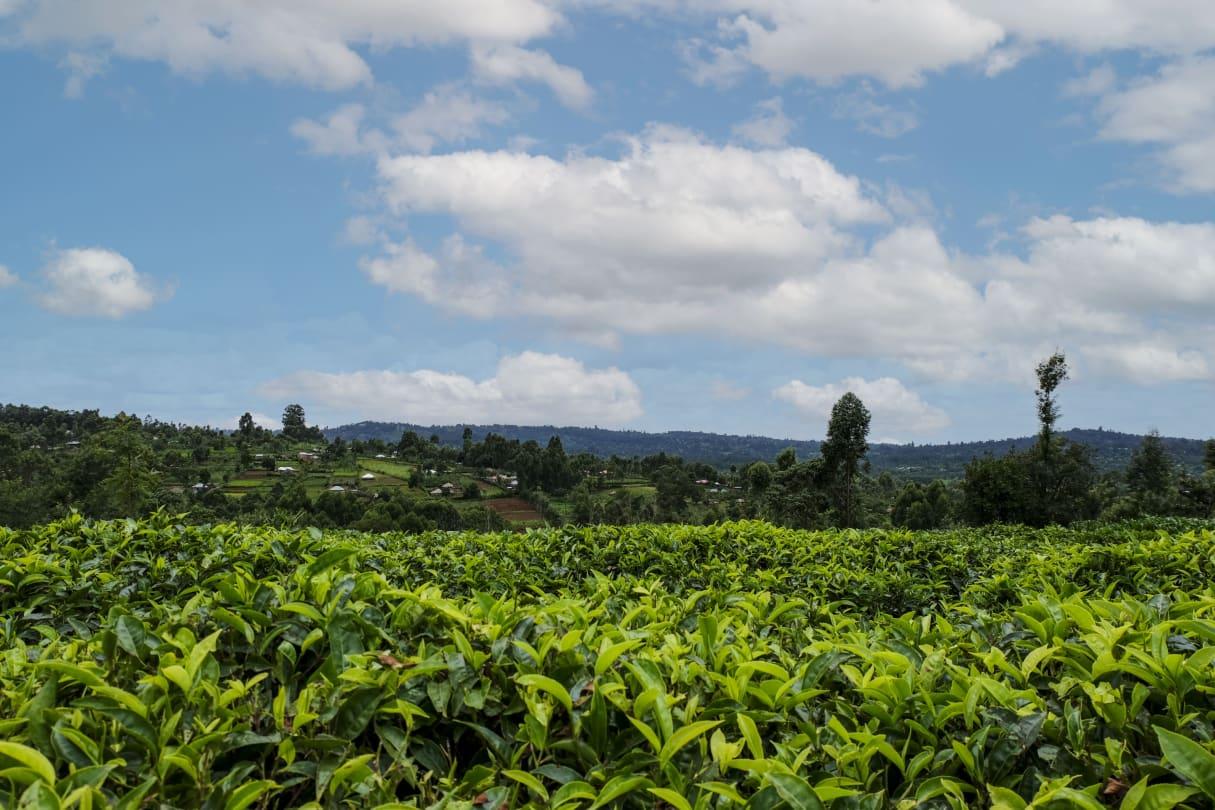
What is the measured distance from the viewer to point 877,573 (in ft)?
19.8

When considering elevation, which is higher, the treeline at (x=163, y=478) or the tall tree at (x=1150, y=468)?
the tall tree at (x=1150, y=468)

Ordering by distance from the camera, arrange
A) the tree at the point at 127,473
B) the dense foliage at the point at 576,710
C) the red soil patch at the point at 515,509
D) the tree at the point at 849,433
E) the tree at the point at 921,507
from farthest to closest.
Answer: the red soil patch at the point at 515,509 < the tree at the point at 921,507 < the tree at the point at 849,433 < the tree at the point at 127,473 < the dense foliage at the point at 576,710

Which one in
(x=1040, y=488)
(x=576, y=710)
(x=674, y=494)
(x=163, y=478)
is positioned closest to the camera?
(x=576, y=710)

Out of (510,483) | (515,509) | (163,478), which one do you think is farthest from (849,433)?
(510,483)

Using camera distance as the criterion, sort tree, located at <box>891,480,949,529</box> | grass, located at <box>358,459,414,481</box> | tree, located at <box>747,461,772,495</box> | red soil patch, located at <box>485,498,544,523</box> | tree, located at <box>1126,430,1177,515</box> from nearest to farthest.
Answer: tree, located at <box>1126,430,1177,515</box> < tree, located at <box>747,461,772,495</box> < tree, located at <box>891,480,949,529</box> < red soil patch, located at <box>485,498,544,523</box> < grass, located at <box>358,459,414,481</box>

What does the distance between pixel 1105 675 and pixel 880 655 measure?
26.5 inches

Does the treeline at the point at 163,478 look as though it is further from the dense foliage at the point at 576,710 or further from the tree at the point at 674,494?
the tree at the point at 674,494

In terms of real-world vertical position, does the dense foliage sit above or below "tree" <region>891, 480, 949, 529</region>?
above

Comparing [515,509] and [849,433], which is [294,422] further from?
[849,433]

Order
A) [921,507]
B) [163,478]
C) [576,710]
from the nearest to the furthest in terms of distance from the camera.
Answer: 1. [576,710]
2. [163,478]
3. [921,507]

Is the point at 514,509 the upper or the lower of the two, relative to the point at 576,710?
lower

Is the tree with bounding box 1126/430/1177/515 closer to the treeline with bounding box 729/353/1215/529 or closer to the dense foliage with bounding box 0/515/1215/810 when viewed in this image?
the treeline with bounding box 729/353/1215/529

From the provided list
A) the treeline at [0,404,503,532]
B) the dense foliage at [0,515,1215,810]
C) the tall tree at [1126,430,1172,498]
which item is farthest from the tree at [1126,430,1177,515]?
the dense foliage at [0,515,1215,810]

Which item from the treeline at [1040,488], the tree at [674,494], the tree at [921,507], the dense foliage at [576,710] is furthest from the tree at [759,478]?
the dense foliage at [576,710]
